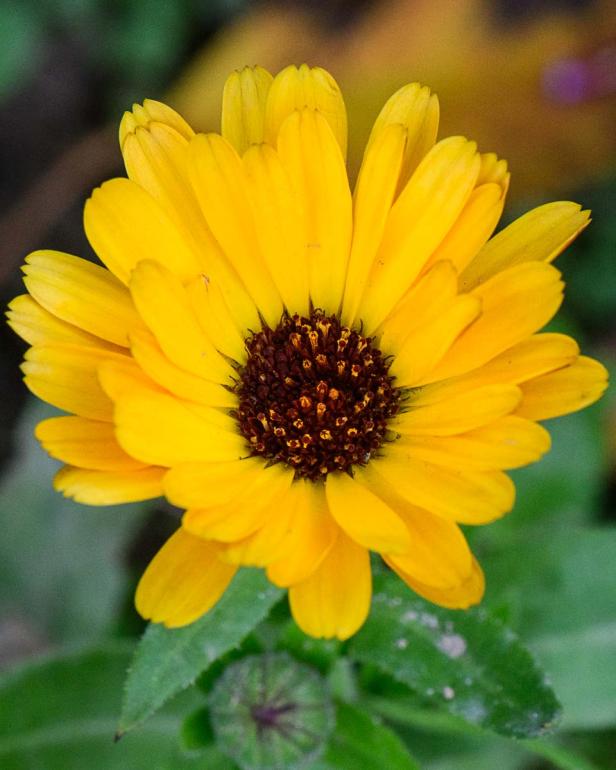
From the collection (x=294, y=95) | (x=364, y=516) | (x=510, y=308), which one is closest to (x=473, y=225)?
(x=510, y=308)

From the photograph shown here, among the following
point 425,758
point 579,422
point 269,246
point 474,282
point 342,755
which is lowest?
point 425,758

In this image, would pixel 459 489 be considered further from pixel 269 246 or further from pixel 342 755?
pixel 342 755

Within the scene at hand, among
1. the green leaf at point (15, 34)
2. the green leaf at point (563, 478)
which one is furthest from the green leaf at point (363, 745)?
the green leaf at point (15, 34)

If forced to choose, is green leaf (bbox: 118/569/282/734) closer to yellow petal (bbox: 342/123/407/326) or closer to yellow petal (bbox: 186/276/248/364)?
yellow petal (bbox: 186/276/248/364)

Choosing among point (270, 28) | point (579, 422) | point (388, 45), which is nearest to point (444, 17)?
point (388, 45)

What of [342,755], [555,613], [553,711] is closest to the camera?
[553,711]

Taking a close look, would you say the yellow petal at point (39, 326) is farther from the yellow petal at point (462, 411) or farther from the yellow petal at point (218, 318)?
the yellow petal at point (462, 411)
